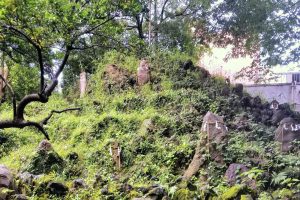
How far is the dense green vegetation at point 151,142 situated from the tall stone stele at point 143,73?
0.63 feet

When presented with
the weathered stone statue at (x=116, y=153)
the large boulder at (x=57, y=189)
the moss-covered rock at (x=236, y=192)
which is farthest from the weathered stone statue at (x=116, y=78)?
the moss-covered rock at (x=236, y=192)

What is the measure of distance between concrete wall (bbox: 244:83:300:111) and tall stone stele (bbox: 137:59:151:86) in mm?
3834

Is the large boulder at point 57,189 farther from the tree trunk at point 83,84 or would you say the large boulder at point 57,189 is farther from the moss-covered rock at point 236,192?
the tree trunk at point 83,84

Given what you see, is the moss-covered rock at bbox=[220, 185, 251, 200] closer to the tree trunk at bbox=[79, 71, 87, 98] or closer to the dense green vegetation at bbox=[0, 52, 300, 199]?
the dense green vegetation at bbox=[0, 52, 300, 199]

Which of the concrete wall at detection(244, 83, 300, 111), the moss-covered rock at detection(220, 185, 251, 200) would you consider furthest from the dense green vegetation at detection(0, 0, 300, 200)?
the concrete wall at detection(244, 83, 300, 111)

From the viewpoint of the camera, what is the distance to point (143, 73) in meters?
10.6

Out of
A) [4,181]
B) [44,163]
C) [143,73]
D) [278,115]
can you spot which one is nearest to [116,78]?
[143,73]

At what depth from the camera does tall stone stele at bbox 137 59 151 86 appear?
10529mm

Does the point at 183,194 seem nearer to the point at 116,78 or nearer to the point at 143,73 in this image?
the point at 143,73

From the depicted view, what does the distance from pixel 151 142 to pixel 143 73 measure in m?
3.35

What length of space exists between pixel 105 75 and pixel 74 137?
2.96 m

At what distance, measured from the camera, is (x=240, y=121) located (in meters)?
8.35

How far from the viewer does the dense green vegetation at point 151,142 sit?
5.54m

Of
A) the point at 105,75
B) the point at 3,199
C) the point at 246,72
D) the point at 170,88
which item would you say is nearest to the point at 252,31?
the point at 246,72
